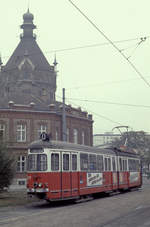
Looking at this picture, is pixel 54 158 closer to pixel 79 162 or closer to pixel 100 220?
pixel 79 162

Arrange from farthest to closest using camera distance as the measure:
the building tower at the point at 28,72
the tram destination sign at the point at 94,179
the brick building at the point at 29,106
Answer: the building tower at the point at 28,72, the brick building at the point at 29,106, the tram destination sign at the point at 94,179

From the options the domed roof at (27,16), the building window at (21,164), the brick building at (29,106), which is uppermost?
the domed roof at (27,16)

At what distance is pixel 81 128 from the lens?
172 feet

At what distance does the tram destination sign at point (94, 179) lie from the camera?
2050 centimetres

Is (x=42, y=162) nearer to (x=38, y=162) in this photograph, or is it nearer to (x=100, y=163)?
(x=38, y=162)

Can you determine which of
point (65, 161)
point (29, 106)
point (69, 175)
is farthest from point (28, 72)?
point (69, 175)

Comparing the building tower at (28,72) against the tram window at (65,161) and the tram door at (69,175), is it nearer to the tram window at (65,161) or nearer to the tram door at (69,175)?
the tram door at (69,175)

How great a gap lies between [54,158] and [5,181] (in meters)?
4.78

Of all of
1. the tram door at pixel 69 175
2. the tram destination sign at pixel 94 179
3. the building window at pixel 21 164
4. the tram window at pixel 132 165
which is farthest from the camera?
the building window at pixel 21 164

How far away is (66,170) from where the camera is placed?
717 inches

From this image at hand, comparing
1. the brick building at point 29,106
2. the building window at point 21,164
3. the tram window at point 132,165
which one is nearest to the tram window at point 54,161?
the tram window at point 132,165

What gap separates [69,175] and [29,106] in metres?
27.5

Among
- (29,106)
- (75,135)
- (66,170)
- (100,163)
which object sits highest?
(29,106)

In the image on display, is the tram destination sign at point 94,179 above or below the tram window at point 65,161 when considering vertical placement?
below
